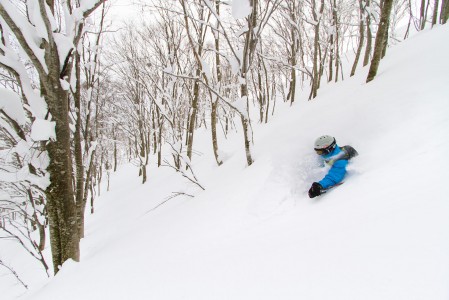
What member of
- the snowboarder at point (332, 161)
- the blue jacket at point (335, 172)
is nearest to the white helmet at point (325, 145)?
the snowboarder at point (332, 161)

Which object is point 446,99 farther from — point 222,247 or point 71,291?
point 71,291

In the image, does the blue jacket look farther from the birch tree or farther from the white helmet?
the birch tree

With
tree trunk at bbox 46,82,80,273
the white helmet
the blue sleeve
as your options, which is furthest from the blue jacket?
tree trunk at bbox 46,82,80,273

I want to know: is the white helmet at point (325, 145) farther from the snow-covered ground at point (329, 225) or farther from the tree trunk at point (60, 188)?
the tree trunk at point (60, 188)

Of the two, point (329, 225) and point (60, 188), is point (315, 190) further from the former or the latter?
point (60, 188)

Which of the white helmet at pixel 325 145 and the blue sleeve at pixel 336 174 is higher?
the white helmet at pixel 325 145

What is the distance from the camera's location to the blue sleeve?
2.70 meters

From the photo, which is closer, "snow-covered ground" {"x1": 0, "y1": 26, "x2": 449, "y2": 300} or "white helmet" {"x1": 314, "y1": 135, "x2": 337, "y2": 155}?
"snow-covered ground" {"x1": 0, "y1": 26, "x2": 449, "y2": 300}

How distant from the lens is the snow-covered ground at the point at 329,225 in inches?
44.7

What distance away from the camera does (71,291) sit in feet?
7.96

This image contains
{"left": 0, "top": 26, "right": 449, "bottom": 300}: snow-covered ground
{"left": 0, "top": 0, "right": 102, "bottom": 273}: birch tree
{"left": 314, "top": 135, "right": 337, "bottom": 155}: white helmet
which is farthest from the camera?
{"left": 314, "top": 135, "right": 337, "bottom": 155}: white helmet

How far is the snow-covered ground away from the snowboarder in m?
0.12

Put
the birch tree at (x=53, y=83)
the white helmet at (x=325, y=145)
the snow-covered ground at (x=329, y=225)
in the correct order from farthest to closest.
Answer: the white helmet at (x=325, y=145), the birch tree at (x=53, y=83), the snow-covered ground at (x=329, y=225)

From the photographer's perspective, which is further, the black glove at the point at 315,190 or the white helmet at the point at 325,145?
the white helmet at the point at 325,145
